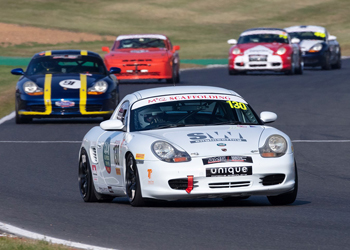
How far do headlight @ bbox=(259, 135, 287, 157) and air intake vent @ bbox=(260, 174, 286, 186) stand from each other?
0.19 metres

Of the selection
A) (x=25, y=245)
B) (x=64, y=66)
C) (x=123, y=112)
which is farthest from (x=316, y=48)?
(x=25, y=245)

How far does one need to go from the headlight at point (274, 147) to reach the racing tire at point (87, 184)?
6.61ft

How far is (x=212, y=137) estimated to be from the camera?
8.18 m

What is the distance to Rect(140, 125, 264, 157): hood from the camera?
26.2 ft

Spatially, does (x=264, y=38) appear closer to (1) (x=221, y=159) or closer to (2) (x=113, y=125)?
(2) (x=113, y=125)

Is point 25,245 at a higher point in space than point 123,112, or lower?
lower

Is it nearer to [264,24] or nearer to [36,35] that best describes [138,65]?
[36,35]

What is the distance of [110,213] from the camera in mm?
8070

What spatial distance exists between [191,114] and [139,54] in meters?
16.7

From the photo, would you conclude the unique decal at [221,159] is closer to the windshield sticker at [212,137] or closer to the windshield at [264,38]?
the windshield sticker at [212,137]

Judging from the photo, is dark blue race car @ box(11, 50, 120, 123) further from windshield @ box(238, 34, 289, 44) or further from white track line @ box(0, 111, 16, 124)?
windshield @ box(238, 34, 289, 44)

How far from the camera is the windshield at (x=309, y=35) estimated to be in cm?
3278

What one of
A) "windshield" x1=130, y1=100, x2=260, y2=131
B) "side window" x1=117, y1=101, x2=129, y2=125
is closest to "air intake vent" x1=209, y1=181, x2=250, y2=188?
"windshield" x1=130, y1=100, x2=260, y2=131

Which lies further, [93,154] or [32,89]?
[32,89]
